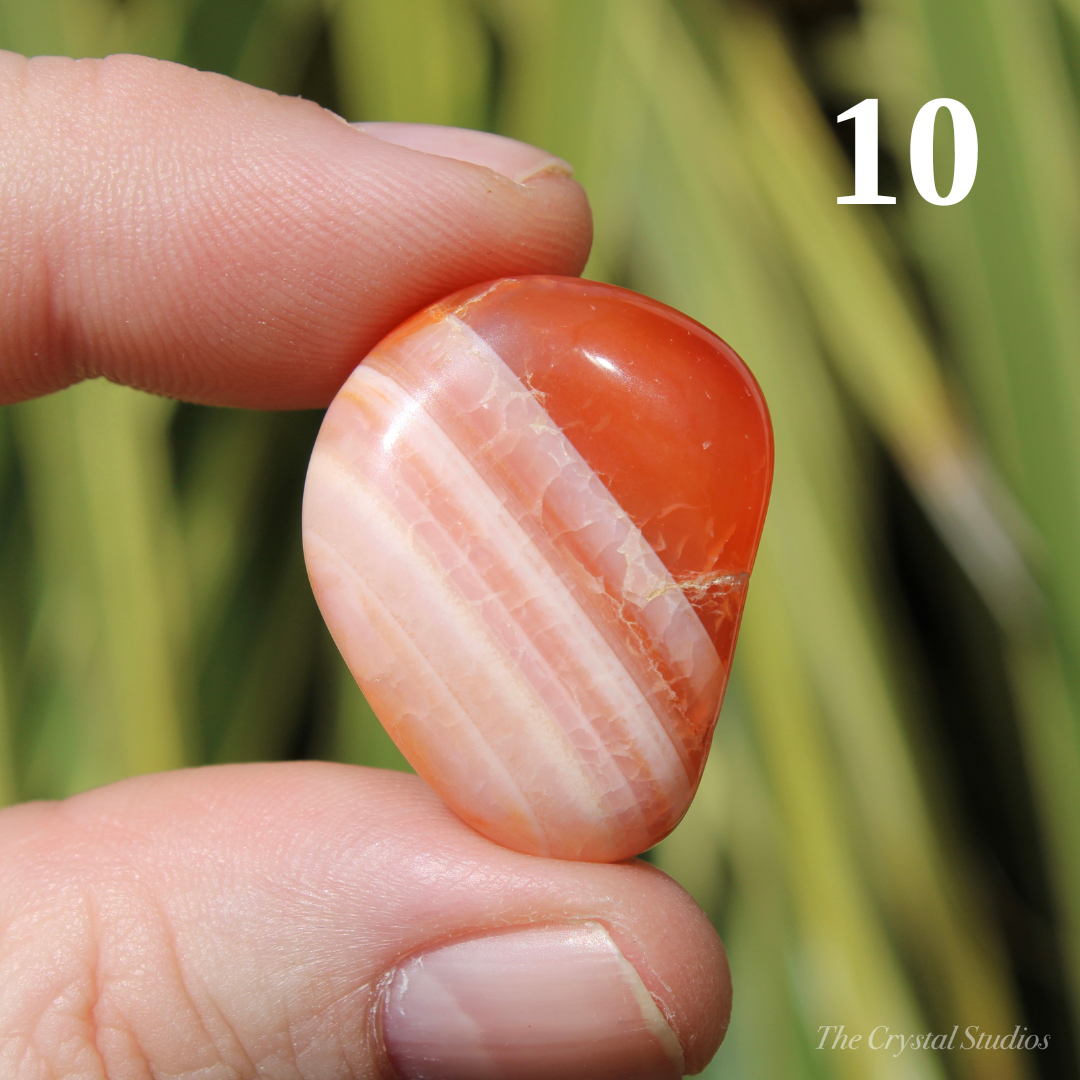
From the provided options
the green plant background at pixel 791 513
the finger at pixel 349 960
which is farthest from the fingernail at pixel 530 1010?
the green plant background at pixel 791 513

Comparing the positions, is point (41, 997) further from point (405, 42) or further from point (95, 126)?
point (405, 42)

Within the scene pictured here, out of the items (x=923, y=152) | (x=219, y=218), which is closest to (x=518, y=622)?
(x=219, y=218)

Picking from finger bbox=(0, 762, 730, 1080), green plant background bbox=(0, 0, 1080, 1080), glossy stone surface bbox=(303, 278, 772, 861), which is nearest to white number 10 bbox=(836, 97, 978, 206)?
green plant background bbox=(0, 0, 1080, 1080)

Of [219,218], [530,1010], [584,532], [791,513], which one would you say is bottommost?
[530,1010]

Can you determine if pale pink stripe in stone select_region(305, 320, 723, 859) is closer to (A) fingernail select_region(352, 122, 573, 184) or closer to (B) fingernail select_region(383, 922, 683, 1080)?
(B) fingernail select_region(383, 922, 683, 1080)

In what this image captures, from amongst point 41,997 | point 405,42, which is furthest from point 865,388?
point 41,997

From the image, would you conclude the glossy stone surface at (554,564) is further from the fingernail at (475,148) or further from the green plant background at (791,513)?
the green plant background at (791,513)

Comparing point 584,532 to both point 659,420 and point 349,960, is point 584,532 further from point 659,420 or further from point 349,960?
point 349,960
